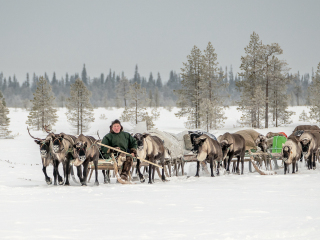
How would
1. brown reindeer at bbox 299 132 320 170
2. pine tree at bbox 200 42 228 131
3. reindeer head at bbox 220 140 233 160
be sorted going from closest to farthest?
brown reindeer at bbox 299 132 320 170
reindeer head at bbox 220 140 233 160
pine tree at bbox 200 42 228 131

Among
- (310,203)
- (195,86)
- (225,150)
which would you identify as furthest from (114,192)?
→ (195,86)

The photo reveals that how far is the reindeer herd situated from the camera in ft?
34.9

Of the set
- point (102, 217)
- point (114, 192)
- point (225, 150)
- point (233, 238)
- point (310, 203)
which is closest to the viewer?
point (233, 238)

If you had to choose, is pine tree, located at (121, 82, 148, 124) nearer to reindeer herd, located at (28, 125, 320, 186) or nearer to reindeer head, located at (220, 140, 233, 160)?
reindeer herd, located at (28, 125, 320, 186)

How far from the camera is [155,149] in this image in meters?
12.2

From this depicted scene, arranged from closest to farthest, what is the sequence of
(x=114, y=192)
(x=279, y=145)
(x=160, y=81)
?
1. (x=114, y=192)
2. (x=279, y=145)
3. (x=160, y=81)

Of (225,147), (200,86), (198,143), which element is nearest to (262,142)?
(225,147)

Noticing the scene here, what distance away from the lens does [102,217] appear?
6.35 m

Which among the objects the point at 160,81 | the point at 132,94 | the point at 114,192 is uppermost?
the point at 160,81

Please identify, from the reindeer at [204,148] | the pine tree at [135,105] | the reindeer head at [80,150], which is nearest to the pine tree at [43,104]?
the pine tree at [135,105]

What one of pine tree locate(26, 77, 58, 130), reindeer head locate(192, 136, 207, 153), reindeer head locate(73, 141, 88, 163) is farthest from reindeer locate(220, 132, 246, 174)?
pine tree locate(26, 77, 58, 130)

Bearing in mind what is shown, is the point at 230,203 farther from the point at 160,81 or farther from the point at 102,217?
the point at 160,81

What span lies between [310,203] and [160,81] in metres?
163

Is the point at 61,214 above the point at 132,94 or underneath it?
underneath
